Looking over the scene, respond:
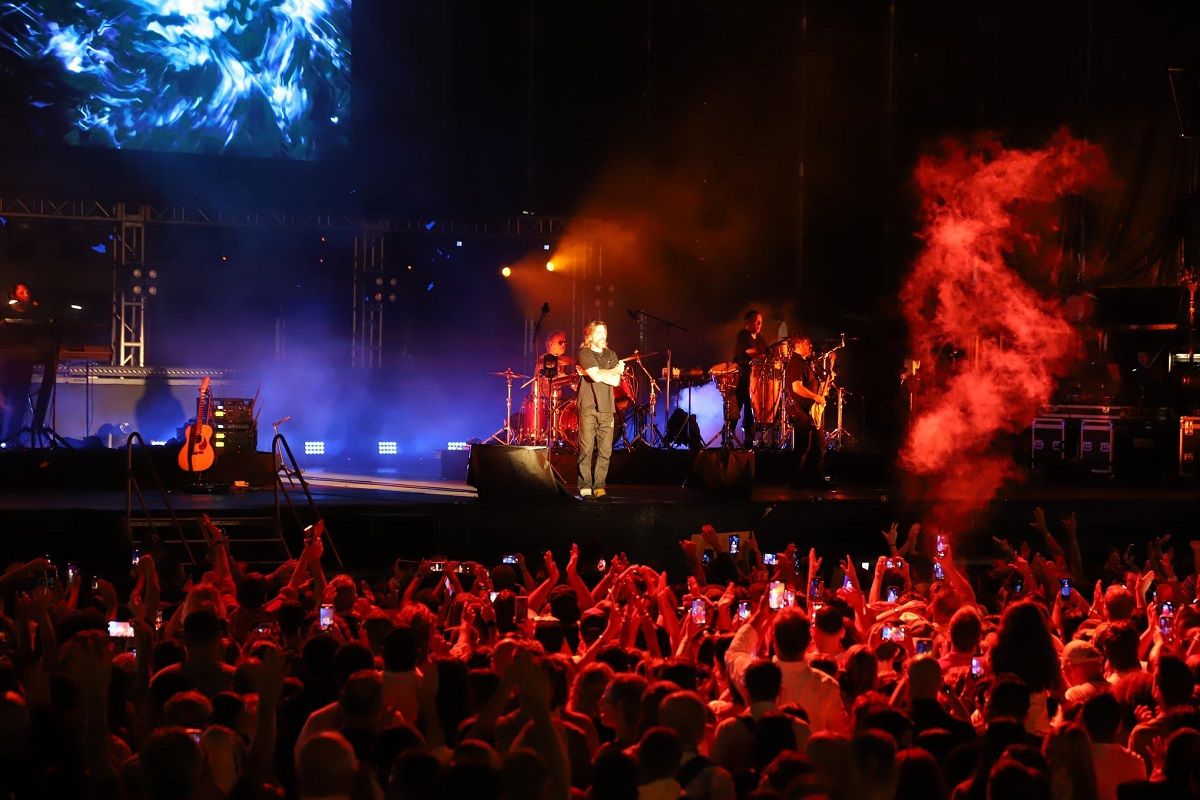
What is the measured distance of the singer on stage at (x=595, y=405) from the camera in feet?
40.1

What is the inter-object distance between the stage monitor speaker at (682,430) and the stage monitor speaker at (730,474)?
344 cm

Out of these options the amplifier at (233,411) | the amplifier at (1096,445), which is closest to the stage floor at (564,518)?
the amplifier at (233,411)

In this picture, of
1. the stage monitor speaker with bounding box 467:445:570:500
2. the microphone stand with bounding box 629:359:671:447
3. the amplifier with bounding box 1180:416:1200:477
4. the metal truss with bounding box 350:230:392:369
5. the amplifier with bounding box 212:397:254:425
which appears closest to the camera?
the stage monitor speaker with bounding box 467:445:570:500

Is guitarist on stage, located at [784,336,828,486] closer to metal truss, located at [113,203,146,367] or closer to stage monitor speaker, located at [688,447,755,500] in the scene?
stage monitor speaker, located at [688,447,755,500]

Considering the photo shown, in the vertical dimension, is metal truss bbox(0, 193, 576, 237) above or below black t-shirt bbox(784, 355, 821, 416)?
above

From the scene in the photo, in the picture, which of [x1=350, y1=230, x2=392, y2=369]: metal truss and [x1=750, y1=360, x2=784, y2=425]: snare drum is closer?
[x1=750, y1=360, x2=784, y2=425]: snare drum

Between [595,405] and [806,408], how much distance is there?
310 cm

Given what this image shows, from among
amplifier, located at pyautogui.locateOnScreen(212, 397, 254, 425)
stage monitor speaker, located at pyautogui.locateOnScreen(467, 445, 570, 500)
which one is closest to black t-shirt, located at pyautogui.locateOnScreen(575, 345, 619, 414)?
stage monitor speaker, located at pyautogui.locateOnScreen(467, 445, 570, 500)

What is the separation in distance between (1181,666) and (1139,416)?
12.6 metres

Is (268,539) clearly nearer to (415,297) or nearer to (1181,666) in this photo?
(1181,666)

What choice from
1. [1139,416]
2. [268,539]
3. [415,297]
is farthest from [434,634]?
[415,297]

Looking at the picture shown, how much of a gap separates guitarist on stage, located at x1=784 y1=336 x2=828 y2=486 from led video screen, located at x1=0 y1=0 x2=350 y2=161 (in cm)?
872

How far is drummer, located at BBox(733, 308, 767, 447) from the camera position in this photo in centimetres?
1555

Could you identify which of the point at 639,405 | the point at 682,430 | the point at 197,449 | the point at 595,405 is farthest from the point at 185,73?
the point at 595,405
